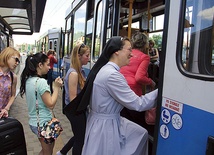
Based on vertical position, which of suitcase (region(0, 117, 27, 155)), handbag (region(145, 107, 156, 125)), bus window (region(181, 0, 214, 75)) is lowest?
suitcase (region(0, 117, 27, 155))

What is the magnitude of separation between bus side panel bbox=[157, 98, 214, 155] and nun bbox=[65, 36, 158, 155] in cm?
24

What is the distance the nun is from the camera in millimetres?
2105

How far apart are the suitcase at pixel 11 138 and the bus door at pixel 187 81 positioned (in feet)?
5.73

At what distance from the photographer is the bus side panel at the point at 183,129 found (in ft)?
5.24

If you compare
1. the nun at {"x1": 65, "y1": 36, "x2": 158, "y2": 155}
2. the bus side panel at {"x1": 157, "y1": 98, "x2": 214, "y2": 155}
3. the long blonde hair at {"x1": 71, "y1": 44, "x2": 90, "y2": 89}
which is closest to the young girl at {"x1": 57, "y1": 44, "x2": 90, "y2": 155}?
the long blonde hair at {"x1": 71, "y1": 44, "x2": 90, "y2": 89}

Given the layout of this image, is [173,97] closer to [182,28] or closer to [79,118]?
[182,28]

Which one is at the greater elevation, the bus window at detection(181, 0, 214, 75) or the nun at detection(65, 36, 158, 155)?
the bus window at detection(181, 0, 214, 75)

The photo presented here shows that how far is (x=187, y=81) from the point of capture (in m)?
1.75

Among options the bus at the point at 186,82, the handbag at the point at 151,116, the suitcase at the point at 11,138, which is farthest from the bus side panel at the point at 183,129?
the suitcase at the point at 11,138

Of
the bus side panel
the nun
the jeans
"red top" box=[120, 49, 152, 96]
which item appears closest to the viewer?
the bus side panel

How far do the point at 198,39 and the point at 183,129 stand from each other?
2.08ft

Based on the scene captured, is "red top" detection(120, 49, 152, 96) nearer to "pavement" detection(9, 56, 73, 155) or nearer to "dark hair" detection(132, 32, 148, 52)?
"dark hair" detection(132, 32, 148, 52)

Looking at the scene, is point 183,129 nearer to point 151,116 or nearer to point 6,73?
point 151,116

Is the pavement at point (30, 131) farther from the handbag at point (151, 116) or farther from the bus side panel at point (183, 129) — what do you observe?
the bus side panel at point (183, 129)
